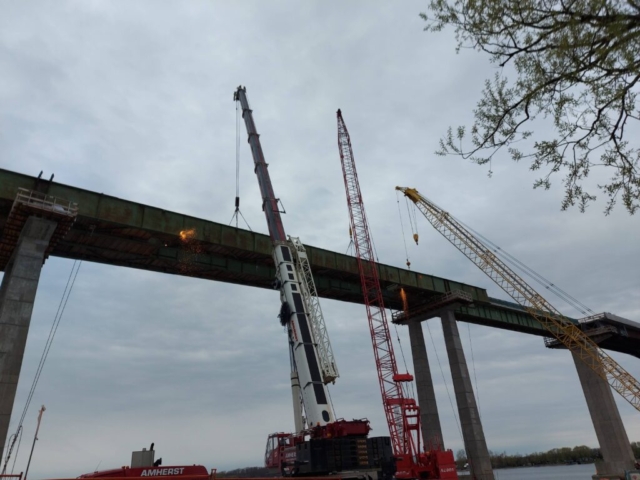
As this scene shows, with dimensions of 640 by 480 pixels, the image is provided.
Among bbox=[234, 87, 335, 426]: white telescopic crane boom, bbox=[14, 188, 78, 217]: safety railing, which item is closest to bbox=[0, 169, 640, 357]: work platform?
bbox=[14, 188, 78, 217]: safety railing

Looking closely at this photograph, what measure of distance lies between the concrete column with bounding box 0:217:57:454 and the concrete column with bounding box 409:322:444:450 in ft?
131

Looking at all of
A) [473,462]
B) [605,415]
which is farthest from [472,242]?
[605,415]

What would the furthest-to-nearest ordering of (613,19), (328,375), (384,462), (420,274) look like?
(420,274) < (328,375) < (384,462) < (613,19)

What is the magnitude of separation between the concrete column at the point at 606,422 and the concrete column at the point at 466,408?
3497 cm

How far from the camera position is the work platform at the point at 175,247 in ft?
104

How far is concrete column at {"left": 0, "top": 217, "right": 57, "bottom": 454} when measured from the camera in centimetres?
2502

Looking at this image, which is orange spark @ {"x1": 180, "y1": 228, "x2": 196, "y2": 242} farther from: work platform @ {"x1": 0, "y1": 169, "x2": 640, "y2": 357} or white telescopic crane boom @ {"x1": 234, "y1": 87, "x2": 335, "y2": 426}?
white telescopic crane boom @ {"x1": 234, "y1": 87, "x2": 335, "y2": 426}

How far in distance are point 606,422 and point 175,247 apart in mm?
76610

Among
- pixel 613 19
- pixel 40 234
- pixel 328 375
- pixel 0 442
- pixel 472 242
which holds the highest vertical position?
pixel 472 242

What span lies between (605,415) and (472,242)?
37904 mm

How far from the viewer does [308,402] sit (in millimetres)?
25297

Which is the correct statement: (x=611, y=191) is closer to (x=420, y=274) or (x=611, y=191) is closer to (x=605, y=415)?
(x=420, y=274)

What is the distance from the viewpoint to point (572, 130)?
10367 mm

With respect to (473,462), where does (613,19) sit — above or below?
above
